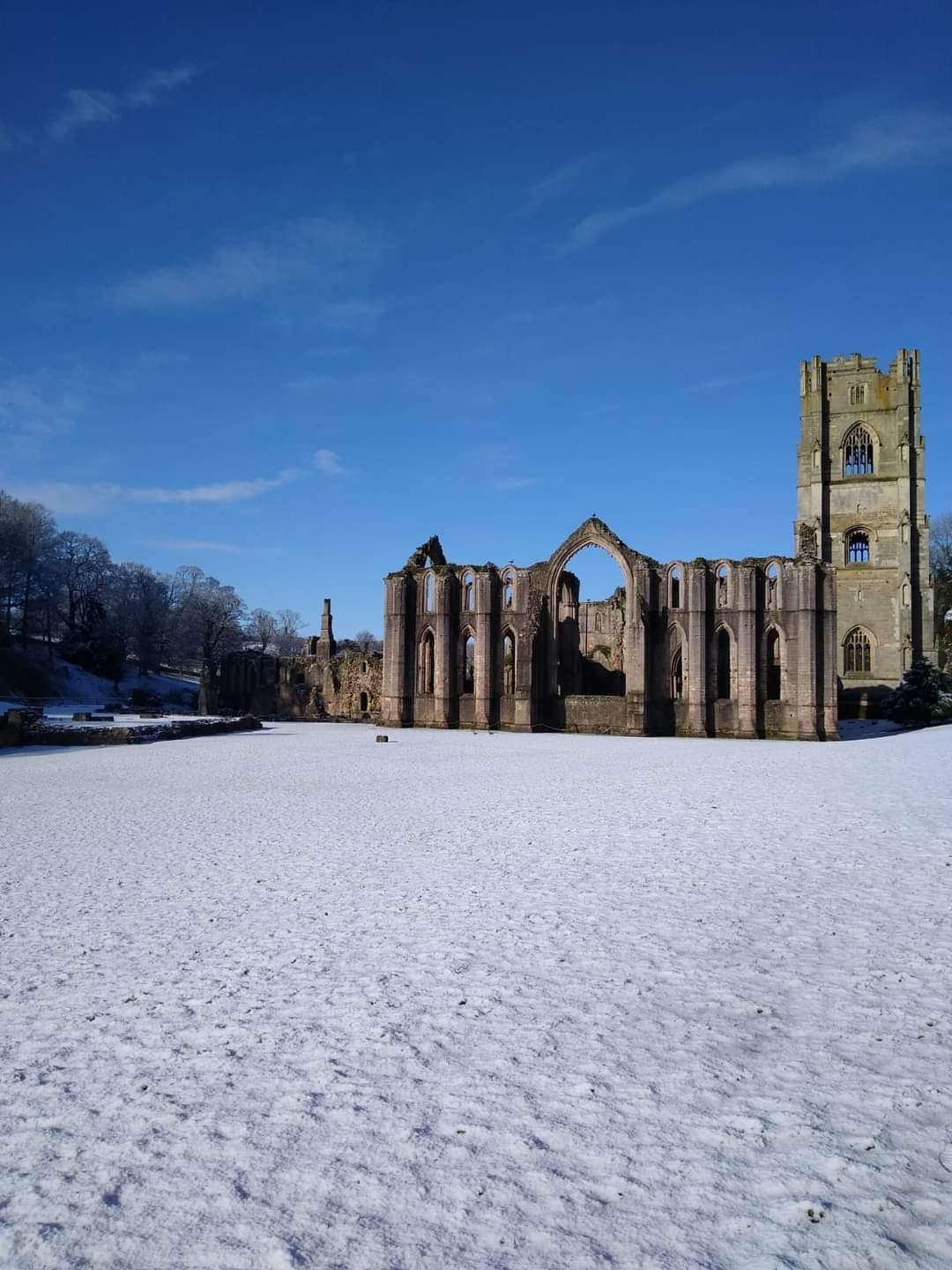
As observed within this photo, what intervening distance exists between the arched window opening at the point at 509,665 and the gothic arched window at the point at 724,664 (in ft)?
29.1

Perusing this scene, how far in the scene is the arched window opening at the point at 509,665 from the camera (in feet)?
131

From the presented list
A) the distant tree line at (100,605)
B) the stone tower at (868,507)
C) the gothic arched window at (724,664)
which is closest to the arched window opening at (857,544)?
the stone tower at (868,507)

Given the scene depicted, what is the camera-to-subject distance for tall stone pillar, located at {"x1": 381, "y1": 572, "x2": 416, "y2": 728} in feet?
132

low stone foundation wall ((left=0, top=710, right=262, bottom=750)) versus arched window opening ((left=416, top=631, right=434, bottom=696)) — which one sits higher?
arched window opening ((left=416, top=631, right=434, bottom=696))

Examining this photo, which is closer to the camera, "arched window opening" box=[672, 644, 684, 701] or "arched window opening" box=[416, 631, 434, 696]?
"arched window opening" box=[416, 631, 434, 696]

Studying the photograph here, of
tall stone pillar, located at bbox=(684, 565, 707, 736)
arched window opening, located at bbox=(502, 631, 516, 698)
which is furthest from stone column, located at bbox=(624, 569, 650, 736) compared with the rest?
arched window opening, located at bbox=(502, 631, 516, 698)

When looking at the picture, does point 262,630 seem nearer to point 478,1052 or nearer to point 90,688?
point 90,688

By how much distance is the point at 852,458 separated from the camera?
5488cm

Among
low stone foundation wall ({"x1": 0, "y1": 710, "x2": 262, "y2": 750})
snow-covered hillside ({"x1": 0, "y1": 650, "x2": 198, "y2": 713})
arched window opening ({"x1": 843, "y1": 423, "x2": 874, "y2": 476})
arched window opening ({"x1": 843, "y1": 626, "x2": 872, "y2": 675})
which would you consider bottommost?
low stone foundation wall ({"x1": 0, "y1": 710, "x2": 262, "y2": 750})

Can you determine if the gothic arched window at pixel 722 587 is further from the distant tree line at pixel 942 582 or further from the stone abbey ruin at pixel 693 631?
the distant tree line at pixel 942 582

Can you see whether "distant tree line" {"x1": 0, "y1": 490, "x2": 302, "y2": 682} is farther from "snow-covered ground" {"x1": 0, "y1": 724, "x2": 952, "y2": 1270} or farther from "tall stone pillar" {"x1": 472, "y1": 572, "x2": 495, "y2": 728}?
"snow-covered ground" {"x1": 0, "y1": 724, "x2": 952, "y2": 1270}

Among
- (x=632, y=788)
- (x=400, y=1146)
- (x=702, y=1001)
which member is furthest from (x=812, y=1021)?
(x=632, y=788)

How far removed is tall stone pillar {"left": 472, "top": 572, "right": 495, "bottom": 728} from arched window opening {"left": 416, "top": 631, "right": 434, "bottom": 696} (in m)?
2.76

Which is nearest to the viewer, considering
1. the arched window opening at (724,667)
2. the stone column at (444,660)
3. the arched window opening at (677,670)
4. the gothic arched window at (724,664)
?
the gothic arched window at (724,664)
